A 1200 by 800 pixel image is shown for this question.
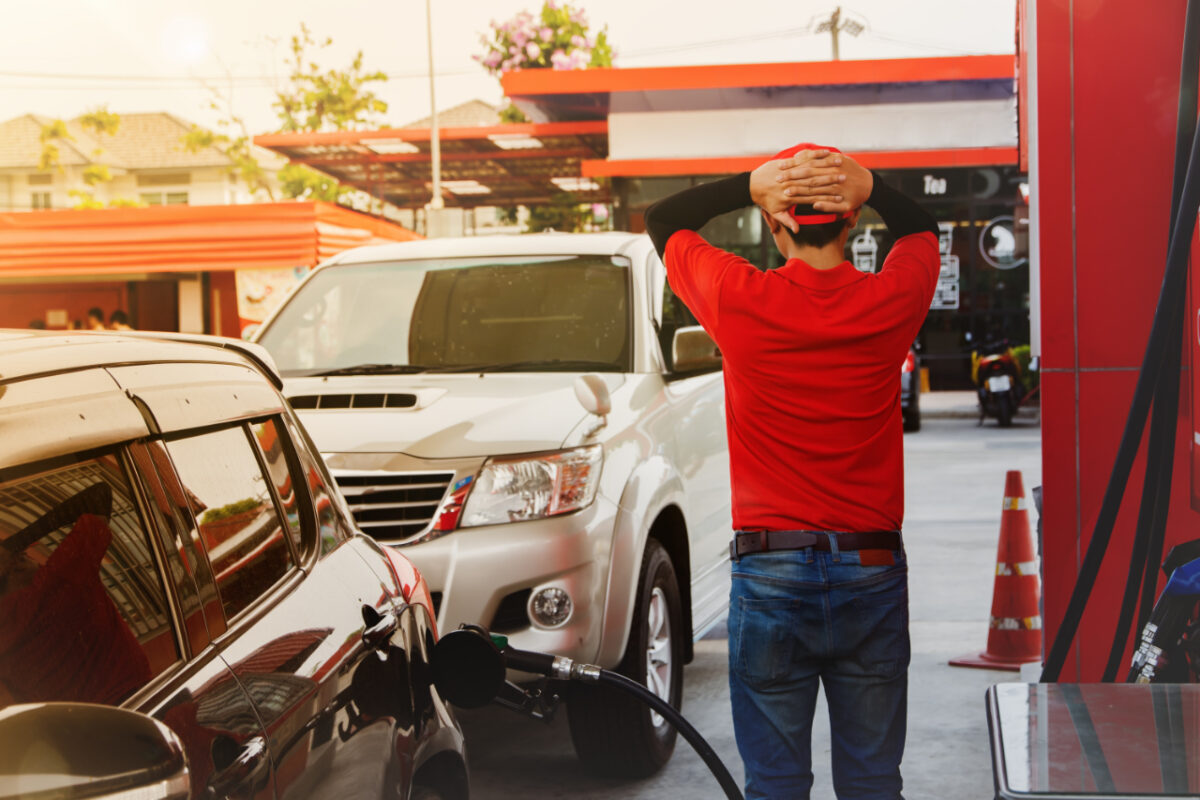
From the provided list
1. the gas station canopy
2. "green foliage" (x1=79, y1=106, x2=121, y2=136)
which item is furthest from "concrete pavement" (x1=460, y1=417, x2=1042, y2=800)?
"green foliage" (x1=79, y1=106, x2=121, y2=136)

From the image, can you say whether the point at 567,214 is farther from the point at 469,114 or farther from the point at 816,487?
the point at 469,114

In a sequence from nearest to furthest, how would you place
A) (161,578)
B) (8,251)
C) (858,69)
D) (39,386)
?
(39,386), (161,578), (8,251), (858,69)

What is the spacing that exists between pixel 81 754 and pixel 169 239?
1929 cm

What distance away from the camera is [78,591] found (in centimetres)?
158

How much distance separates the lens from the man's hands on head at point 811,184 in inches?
113

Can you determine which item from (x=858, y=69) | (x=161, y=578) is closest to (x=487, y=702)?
(x=161, y=578)

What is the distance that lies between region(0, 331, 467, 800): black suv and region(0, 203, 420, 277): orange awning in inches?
662

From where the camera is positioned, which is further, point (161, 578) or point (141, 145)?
point (141, 145)

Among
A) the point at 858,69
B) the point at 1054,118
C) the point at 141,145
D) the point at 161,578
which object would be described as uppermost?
the point at 141,145

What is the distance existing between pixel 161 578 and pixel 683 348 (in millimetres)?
3739

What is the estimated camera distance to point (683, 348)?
538 cm

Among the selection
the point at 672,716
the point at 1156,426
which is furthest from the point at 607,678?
the point at 1156,426

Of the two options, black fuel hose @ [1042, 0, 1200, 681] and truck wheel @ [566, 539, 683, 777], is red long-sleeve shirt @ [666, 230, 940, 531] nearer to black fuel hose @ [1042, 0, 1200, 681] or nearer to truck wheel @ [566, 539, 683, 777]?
black fuel hose @ [1042, 0, 1200, 681]

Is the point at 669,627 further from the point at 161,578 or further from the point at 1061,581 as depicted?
the point at 161,578
